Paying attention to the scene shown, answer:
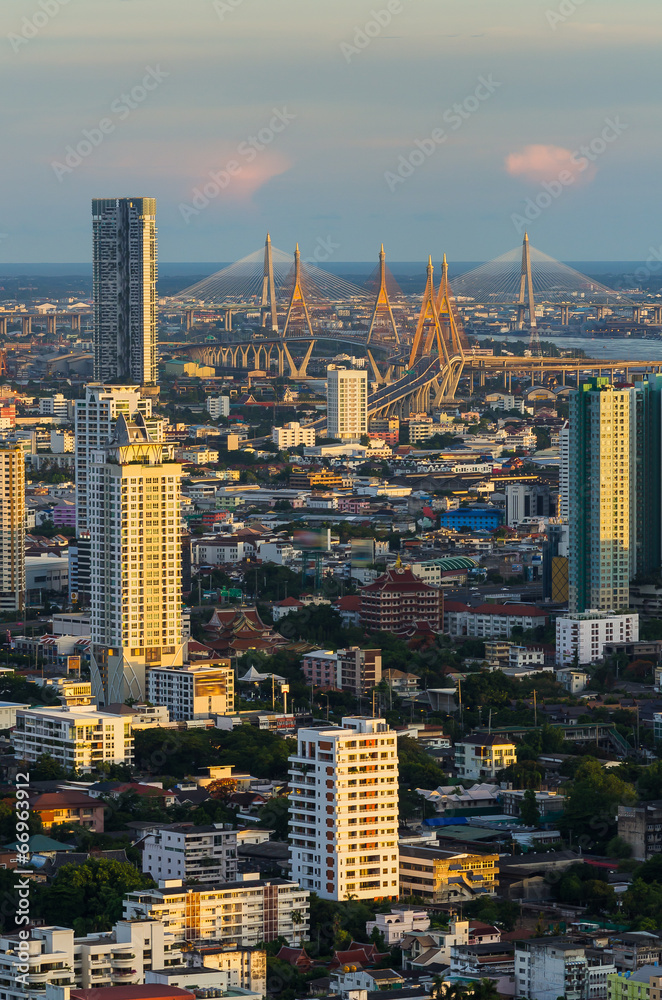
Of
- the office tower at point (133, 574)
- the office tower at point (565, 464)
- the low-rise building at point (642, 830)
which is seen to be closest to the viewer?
the low-rise building at point (642, 830)

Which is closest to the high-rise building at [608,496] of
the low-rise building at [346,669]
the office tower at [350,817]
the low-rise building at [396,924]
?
the low-rise building at [346,669]

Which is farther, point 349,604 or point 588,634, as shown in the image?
point 349,604

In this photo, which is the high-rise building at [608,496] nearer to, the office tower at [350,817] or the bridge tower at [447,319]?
the office tower at [350,817]

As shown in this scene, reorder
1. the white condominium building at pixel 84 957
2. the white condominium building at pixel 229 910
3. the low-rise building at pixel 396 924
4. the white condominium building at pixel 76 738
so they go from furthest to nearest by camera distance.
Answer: the white condominium building at pixel 76 738, the low-rise building at pixel 396 924, the white condominium building at pixel 229 910, the white condominium building at pixel 84 957

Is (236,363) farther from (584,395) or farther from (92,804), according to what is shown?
(92,804)

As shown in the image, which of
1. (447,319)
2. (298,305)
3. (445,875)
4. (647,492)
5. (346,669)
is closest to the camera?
(445,875)

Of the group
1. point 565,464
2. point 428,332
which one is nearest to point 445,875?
point 565,464

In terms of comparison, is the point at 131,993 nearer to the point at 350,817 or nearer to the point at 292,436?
the point at 350,817

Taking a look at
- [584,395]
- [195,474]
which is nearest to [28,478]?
[195,474]
